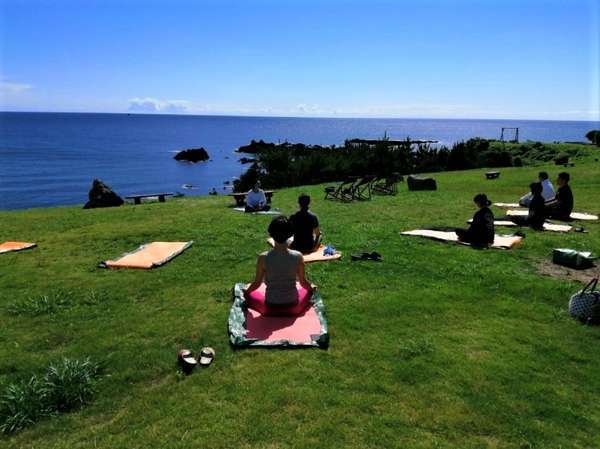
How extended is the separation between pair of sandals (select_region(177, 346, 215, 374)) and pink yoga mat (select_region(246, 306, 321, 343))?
0.66 m

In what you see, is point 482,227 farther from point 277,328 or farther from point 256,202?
point 256,202

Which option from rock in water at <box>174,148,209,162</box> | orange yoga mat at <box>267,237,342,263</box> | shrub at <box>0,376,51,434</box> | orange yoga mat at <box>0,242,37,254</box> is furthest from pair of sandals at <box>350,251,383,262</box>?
rock in water at <box>174,148,209,162</box>

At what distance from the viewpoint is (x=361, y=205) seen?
60.0 ft

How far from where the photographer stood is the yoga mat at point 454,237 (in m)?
11.0

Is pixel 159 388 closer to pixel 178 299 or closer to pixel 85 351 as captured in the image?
pixel 85 351

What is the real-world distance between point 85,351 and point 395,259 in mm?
6142

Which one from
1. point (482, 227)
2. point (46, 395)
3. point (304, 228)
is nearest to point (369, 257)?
point (304, 228)

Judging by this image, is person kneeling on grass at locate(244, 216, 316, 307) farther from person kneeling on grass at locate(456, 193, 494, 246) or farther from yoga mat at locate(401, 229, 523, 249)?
yoga mat at locate(401, 229, 523, 249)

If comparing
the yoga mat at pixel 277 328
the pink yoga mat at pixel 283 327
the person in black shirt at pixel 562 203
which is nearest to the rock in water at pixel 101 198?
the yoga mat at pixel 277 328

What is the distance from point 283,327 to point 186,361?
154 centimetres

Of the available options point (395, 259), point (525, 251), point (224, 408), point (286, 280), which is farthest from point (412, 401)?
point (525, 251)

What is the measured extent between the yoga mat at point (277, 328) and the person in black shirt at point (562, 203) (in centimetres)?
987

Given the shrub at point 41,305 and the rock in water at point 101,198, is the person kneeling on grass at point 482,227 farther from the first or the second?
the rock in water at point 101,198

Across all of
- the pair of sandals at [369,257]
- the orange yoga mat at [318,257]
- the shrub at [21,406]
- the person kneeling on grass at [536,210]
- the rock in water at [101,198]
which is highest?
the person kneeling on grass at [536,210]
